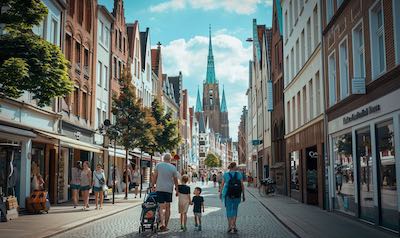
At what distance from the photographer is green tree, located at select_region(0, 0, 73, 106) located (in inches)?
447

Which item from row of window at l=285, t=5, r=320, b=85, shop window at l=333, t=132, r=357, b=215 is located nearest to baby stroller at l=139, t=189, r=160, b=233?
shop window at l=333, t=132, r=357, b=215

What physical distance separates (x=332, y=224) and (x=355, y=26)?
6016mm

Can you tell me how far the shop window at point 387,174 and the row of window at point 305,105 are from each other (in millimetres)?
8320

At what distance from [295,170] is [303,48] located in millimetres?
6662

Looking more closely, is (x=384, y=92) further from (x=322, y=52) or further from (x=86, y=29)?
(x=86, y=29)

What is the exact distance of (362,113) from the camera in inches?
614

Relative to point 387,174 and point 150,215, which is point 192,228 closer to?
point 150,215

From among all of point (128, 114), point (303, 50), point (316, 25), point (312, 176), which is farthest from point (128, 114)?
A: point (316, 25)

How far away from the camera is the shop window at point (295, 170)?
2768 centimetres

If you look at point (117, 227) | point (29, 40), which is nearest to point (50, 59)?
point (29, 40)

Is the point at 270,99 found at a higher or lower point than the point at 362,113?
higher

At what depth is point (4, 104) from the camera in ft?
63.3

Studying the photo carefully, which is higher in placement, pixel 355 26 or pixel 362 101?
pixel 355 26

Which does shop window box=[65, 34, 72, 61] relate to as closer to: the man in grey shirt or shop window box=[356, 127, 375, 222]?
the man in grey shirt
